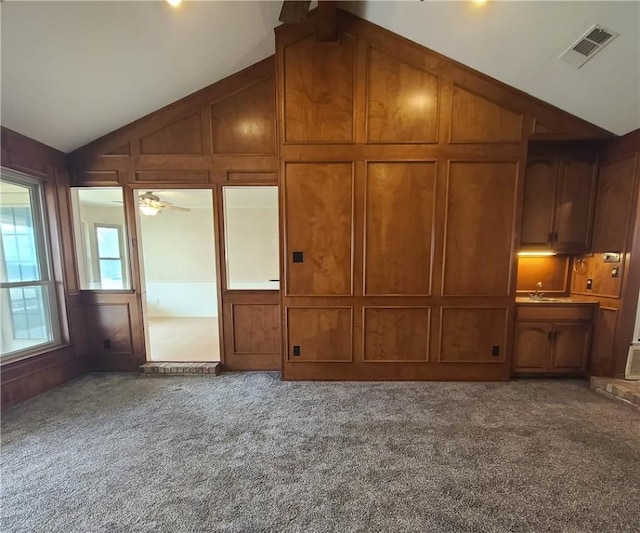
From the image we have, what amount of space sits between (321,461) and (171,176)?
3.25 metres

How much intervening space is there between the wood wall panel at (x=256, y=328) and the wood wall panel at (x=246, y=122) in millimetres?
1859

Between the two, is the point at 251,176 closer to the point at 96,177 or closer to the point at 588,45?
the point at 96,177

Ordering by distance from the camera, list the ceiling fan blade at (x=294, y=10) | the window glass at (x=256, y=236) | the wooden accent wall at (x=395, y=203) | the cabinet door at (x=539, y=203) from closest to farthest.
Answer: the ceiling fan blade at (x=294, y=10) < the wooden accent wall at (x=395, y=203) < the cabinet door at (x=539, y=203) < the window glass at (x=256, y=236)

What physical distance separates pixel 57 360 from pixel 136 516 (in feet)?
8.07

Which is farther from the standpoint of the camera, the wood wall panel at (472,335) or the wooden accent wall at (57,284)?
the wood wall panel at (472,335)

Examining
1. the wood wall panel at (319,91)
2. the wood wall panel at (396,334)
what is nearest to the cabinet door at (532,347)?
the wood wall panel at (396,334)

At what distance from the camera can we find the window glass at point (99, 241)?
3404mm

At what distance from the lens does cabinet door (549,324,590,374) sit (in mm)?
3197

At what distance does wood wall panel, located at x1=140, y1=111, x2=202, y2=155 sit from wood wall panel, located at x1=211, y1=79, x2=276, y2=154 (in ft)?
0.64

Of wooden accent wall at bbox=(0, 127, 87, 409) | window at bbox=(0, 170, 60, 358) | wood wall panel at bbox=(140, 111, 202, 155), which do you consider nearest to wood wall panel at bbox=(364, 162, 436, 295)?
wood wall panel at bbox=(140, 111, 202, 155)

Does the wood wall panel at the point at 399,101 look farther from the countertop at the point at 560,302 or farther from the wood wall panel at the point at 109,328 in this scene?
the wood wall panel at the point at 109,328

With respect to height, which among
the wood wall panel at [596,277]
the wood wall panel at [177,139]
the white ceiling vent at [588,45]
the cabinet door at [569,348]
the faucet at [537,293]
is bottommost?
the cabinet door at [569,348]

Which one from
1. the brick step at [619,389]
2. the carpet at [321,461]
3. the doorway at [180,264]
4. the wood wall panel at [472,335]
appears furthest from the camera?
the doorway at [180,264]

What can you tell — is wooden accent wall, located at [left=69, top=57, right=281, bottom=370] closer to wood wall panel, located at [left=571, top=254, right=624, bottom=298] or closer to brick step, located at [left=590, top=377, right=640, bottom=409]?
brick step, located at [left=590, top=377, right=640, bottom=409]
